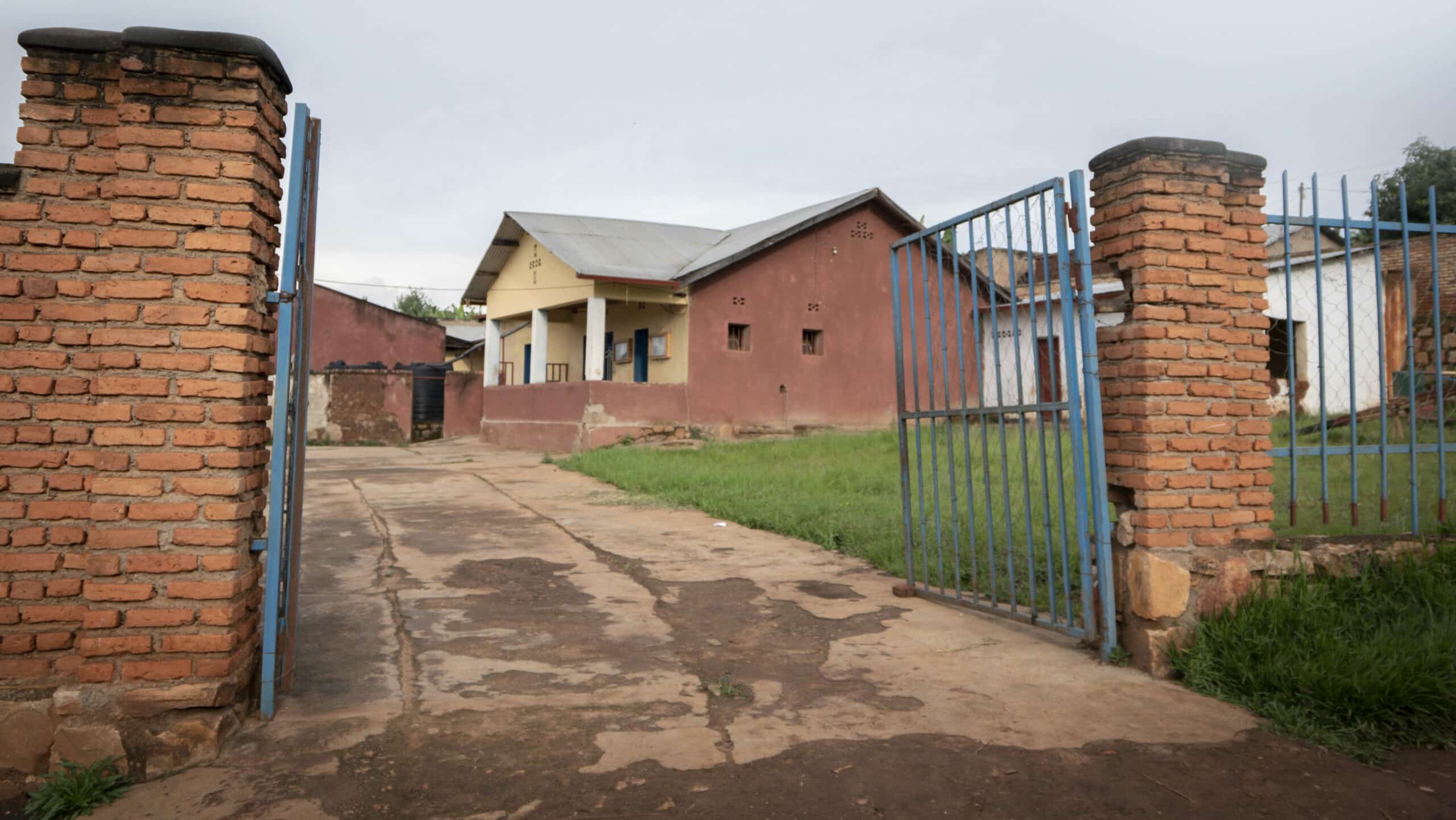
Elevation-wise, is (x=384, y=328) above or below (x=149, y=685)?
above

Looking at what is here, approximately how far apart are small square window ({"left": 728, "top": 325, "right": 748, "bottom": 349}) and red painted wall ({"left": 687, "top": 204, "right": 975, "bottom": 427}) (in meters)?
0.16

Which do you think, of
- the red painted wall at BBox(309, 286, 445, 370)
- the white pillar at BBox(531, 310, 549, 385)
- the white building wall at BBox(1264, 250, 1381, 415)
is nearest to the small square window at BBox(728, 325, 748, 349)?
the white pillar at BBox(531, 310, 549, 385)

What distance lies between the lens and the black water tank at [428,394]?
2305 cm

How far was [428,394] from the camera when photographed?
23406mm

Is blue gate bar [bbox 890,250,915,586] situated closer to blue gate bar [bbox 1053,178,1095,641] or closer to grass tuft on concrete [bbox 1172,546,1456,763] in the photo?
blue gate bar [bbox 1053,178,1095,641]

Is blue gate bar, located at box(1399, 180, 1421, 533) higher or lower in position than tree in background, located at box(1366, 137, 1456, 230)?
lower

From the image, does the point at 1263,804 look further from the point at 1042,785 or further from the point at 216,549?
the point at 216,549

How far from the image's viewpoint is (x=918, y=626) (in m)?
4.59

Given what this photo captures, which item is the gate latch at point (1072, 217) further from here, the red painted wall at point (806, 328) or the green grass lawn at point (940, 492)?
the red painted wall at point (806, 328)

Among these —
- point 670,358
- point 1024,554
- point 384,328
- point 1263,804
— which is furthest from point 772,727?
point 384,328

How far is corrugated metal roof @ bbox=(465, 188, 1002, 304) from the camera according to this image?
16.8 m

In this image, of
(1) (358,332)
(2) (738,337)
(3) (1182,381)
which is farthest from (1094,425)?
(1) (358,332)

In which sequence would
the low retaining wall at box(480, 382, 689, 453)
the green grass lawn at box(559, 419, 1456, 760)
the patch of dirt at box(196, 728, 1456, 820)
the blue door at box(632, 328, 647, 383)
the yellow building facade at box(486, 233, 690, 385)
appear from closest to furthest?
the patch of dirt at box(196, 728, 1456, 820) < the green grass lawn at box(559, 419, 1456, 760) < the low retaining wall at box(480, 382, 689, 453) < the yellow building facade at box(486, 233, 690, 385) < the blue door at box(632, 328, 647, 383)

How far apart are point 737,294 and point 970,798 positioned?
599 inches
